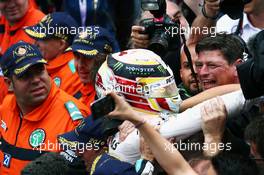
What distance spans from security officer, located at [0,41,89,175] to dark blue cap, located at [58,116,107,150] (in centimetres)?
82

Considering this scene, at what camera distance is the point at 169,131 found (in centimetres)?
449

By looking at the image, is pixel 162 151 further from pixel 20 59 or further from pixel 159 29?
pixel 20 59

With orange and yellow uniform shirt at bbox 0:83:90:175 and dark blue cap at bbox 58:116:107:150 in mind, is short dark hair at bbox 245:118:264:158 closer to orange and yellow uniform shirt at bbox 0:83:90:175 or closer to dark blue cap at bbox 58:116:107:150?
dark blue cap at bbox 58:116:107:150

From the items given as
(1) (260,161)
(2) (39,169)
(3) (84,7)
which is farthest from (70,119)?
(3) (84,7)

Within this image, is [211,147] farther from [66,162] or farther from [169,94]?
[66,162]

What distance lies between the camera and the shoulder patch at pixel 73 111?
19.1 ft

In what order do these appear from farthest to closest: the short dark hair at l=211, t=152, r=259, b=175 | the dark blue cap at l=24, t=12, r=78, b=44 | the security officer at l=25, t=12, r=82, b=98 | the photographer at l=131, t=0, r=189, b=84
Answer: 1. the dark blue cap at l=24, t=12, r=78, b=44
2. the security officer at l=25, t=12, r=82, b=98
3. the photographer at l=131, t=0, r=189, b=84
4. the short dark hair at l=211, t=152, r=259, b=175

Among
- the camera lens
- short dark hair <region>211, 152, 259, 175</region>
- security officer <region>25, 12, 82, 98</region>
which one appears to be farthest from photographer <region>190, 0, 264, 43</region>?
short dark hair <region>211, 152, 259, 175</region>

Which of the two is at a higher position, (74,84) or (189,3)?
(189,3)

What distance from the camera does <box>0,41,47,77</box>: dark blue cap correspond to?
609 cm

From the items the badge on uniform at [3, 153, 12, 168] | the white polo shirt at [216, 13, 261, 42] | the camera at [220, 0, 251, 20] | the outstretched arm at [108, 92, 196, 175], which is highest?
the camera at [220, 0, 251, 20]

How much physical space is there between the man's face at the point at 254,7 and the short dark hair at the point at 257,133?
1.51m

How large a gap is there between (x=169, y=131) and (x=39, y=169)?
27.6 inches

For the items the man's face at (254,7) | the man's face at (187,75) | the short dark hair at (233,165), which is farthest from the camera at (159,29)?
the short dark hair at (233,165)
